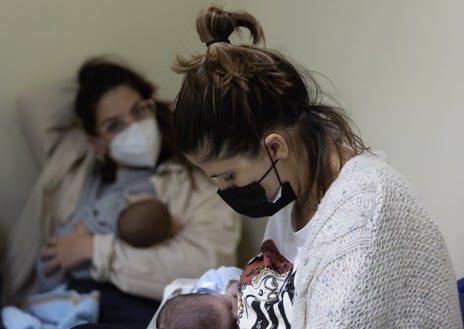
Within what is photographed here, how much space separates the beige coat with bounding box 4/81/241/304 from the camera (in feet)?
5.70

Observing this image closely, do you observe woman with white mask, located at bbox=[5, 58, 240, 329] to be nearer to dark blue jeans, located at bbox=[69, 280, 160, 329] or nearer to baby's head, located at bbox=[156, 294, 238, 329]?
dark blue jeans, located at bbox=[69, 280, 160, 329]

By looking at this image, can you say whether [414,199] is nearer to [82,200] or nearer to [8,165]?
[82,200]

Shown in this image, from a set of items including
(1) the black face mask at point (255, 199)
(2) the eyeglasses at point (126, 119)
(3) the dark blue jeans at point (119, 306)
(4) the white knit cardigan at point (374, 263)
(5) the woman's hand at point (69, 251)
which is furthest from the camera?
(2) the eyeglasses at point (126, 119)

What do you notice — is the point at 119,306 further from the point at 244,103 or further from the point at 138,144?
the point at 244,103

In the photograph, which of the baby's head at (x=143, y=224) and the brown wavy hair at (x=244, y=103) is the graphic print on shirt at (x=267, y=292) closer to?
the brown wavy hair at (x=244, y=103)

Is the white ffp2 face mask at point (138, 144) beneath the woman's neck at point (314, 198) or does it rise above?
beneath

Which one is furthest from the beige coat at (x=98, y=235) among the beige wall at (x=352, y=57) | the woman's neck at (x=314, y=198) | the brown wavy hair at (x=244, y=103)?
the brown wavy hair at (x=244, y=103)

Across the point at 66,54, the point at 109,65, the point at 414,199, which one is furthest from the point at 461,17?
the point at 66,54

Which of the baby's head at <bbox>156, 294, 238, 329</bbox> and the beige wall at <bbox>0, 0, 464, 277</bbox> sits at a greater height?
the beige wall at <bbox>0, 0, 464, 277</bbox>

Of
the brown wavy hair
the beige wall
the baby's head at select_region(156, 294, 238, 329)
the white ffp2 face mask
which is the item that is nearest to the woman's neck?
the brown wavy hair

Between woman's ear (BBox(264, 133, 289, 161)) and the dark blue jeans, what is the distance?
86cm

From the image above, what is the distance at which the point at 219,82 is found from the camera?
0.91m

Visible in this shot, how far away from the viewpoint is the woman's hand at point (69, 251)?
5.82 ft

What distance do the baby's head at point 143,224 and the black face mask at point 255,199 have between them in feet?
2.32
